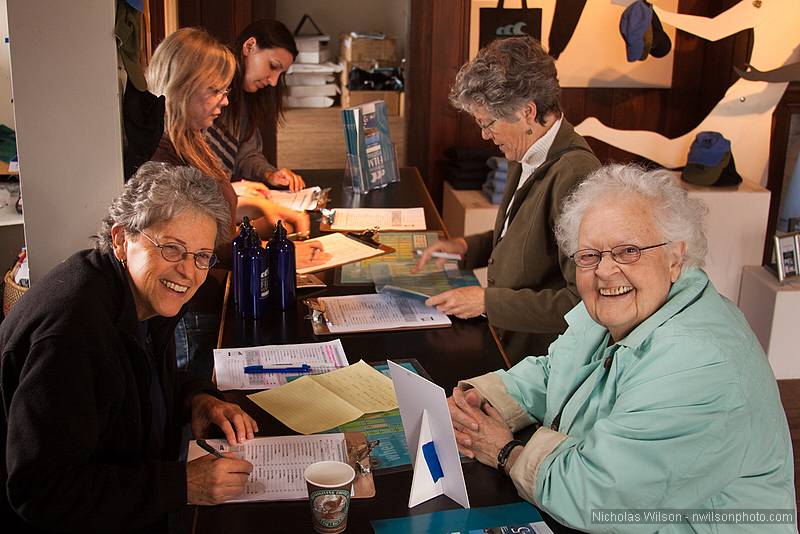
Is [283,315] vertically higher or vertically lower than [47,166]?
lower

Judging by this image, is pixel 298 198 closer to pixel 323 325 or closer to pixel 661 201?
pixel 323 325

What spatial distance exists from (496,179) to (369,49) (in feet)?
11.0

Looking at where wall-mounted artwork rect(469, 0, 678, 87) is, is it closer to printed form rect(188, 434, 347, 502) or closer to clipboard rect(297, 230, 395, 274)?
clipboard rect(297, 230, 395, 274)

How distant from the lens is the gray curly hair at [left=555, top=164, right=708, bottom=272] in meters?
1.89

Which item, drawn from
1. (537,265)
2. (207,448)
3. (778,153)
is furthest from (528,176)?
(778,153)

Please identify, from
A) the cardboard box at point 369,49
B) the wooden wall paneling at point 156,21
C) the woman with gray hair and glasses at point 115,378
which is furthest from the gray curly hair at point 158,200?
Answer: the cardboard box at point 369,49

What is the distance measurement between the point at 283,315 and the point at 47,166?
2.73 feet

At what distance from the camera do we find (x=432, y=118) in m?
5.75

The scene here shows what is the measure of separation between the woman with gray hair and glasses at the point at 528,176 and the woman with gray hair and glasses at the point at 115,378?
991 mm

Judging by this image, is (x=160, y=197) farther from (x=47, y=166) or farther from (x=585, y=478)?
(x=585, y=478)

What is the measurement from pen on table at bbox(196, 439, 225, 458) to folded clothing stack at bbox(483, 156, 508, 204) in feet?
11.2

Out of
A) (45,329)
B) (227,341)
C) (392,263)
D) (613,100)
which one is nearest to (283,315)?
(227,341)

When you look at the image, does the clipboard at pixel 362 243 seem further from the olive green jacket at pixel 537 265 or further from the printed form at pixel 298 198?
the olive green jacket at pixel 537 265

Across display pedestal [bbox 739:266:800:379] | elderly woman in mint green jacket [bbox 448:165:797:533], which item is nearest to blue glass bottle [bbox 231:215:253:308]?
elderly woman in mint green jacket [bbox 448:165:797:533]
